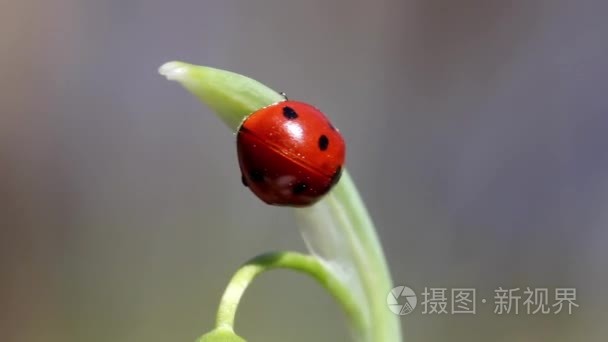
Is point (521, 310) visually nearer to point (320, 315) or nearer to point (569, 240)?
point (569, 240)

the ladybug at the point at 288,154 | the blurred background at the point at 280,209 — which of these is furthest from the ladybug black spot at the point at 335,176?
the blurred background at the point at 280,209

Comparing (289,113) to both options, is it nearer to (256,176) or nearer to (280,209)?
(256,176)

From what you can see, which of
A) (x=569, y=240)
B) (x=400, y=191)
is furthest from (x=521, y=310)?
(x=400, y=191)

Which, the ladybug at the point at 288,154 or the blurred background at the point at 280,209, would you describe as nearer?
the ladybug at the point at 288,154

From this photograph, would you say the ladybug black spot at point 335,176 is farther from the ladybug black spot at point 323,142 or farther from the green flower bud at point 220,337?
the green flower bud at point 220,337

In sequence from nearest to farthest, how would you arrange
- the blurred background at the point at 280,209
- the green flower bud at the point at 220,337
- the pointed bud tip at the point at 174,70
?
the green flower bud at the point at 220,337
the pointed bud tip at the point at 174,70
the blurred background at the point at 280,209

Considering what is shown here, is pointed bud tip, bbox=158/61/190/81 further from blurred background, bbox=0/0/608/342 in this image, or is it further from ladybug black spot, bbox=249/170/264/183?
blurred background, bbox=0/0/608/342

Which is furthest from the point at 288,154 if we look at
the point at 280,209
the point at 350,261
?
the point at 280,209
